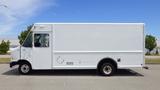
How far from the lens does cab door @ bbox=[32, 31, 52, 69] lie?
1595cm

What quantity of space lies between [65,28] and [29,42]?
2032mm

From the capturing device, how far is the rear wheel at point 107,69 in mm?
16031

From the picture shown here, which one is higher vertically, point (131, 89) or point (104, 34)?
point (104, 34)

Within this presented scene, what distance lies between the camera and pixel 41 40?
15984mm

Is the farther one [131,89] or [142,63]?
[142,63]

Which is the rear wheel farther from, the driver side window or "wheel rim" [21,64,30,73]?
"wheel rim" [21,64,30,73]

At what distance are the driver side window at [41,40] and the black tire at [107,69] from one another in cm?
315

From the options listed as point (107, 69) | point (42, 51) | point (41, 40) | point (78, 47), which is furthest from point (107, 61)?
point (41, 40)

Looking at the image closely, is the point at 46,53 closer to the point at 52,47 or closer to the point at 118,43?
the point at 52,47

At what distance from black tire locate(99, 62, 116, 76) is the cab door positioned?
277 centimetres

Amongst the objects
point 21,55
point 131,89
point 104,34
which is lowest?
point 131,89

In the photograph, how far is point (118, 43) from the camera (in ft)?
52.7

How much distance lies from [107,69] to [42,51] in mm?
3544

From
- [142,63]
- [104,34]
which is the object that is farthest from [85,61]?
[142,63]
